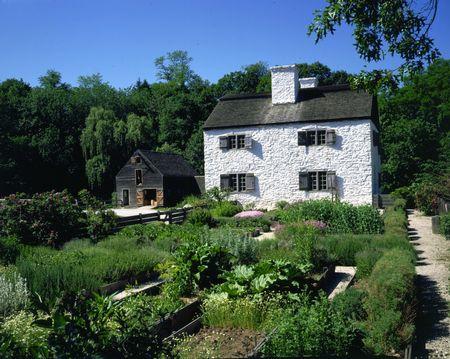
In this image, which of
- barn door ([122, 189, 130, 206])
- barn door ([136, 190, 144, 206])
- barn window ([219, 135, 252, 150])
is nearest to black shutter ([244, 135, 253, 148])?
barn window ([219, 135, 252, 150])

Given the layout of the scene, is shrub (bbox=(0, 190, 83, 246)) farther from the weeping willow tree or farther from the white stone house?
the weeping willow tree

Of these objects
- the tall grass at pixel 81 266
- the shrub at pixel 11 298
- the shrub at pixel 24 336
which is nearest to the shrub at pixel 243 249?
the tall grass at pixel 81 266

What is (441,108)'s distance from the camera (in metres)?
46.2

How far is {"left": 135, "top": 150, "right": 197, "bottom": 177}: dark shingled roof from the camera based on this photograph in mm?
37625

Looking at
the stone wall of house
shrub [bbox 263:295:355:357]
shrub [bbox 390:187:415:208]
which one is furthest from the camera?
shrub [bbox 390:187:415:208]

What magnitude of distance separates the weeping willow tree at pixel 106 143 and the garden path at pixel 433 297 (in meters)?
35.0

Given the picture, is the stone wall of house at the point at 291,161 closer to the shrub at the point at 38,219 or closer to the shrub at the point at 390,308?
the shrub at the point at 38,219

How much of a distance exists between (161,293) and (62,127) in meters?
46.3

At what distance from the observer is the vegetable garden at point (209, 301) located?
3.83 m

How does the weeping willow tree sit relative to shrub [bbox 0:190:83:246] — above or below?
above

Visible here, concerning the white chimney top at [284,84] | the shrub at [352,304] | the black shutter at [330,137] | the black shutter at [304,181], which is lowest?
the shrub at [352,304]

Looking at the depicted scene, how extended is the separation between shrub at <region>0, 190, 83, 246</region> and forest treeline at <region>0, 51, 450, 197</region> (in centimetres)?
2722

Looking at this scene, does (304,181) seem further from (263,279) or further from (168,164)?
(263,279)

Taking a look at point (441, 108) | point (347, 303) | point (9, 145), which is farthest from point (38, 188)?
point (347, 303)
